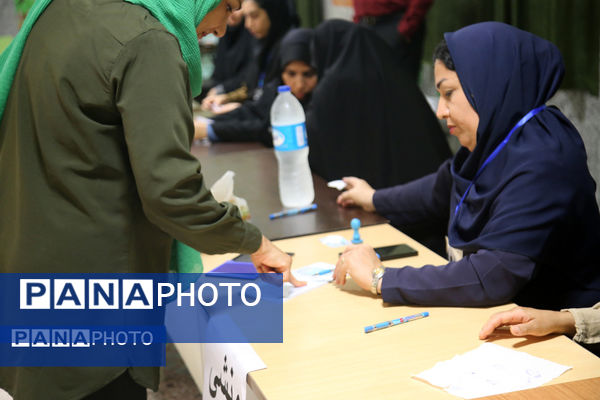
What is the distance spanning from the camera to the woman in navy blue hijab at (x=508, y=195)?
147 centimetres

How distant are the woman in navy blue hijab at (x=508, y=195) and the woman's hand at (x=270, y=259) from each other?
0.13 metres

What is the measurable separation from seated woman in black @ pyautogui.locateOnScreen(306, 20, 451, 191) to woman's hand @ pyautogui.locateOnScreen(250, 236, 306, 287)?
4.12ft

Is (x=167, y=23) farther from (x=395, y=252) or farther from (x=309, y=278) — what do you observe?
(x=395, y=252)

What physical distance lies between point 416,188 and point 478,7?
1645 mm

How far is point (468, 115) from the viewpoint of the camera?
64.1 inches

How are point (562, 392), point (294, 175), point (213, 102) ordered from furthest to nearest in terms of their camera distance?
point (213, 102) < point (294, 175) < point (562, 392)

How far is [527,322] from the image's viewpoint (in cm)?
132

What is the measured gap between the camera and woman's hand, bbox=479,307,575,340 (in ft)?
4.31

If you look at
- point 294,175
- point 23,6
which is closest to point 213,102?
point 23,6

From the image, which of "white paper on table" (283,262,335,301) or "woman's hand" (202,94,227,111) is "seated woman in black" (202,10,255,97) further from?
"white paper on table" (283,262,335,301)

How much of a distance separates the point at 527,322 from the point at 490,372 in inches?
6.1

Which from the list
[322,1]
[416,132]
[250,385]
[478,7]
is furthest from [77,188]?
[322,1]

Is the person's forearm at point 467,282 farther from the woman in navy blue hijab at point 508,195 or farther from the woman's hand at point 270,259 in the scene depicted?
the woman's hand at point 270,259

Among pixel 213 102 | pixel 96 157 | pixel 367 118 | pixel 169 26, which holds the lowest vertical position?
pixel 213 102
